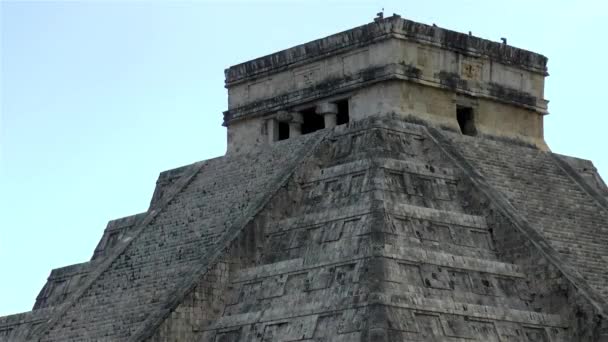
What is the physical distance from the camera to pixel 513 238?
1105 inches

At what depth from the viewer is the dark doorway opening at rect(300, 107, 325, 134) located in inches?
1284

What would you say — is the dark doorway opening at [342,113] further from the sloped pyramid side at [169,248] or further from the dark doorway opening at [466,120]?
the dark doorway opening at [466,120]

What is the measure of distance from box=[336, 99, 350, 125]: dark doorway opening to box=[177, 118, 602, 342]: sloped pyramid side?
5.88ft

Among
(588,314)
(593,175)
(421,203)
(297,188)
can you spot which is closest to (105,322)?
(297,188)

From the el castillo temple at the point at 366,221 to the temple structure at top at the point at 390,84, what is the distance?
4 cm

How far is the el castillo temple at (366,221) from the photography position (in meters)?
26.3

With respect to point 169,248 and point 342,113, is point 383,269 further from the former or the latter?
point 342,113

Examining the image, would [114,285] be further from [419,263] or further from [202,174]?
[419,263]

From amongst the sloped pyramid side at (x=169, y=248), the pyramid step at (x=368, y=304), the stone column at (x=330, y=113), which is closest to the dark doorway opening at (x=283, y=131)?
the sloped pyramid side at (x=169, y=248)

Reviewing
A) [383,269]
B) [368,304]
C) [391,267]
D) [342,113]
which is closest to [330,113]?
[342,113]

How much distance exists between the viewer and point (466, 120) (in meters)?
32.4

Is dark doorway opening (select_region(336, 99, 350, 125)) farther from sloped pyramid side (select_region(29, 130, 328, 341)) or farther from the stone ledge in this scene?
the stone ledge

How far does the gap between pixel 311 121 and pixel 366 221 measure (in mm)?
6372

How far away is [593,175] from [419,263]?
853cm
